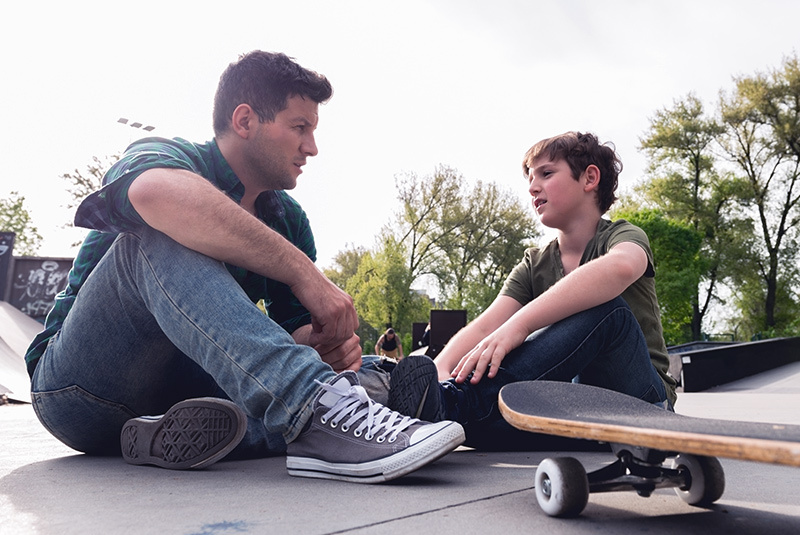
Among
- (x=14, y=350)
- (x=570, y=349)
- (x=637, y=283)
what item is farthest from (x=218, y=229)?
(x=14, y=350)

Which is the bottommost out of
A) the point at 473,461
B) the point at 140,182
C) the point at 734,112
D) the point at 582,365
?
the point at 473,461

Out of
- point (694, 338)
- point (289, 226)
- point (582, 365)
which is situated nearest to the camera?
point (582, 365)

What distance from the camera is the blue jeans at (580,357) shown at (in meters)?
2.03

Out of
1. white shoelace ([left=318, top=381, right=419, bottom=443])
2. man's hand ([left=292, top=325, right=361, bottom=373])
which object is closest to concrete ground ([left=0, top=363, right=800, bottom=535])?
white shoelace ([left=318, top=381, right=419, bottom=443])

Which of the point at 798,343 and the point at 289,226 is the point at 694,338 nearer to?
the point at 798,343

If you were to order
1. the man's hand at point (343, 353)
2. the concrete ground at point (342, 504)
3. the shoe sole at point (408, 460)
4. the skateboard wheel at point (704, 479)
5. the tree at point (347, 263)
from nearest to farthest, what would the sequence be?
the concrete ground at point (342, 504) → the skateboard wheel at point (704, 479) → the shoe sole at point (408, 460) → the man's hand at point (343, 353) → the tree at point (347, 263)

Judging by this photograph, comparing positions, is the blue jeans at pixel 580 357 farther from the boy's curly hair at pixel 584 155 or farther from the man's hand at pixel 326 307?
the boy's curly hair at pixel 584 155

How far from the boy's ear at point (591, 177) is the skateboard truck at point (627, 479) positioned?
1503 millimetres

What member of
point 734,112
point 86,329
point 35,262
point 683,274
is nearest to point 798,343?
point 683,274

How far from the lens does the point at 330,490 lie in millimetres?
1540

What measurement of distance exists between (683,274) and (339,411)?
31.3m

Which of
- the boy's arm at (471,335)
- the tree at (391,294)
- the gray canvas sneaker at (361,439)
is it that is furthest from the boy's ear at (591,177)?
the tree at (391,294)

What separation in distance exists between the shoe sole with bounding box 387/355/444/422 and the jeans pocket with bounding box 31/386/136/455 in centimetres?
92

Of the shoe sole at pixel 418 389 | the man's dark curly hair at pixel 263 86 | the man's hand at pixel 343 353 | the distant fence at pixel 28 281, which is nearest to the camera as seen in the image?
the shoe sole at pixel 418 389
